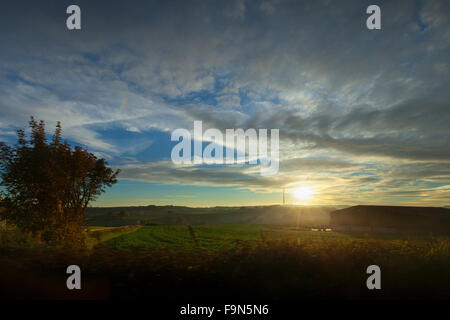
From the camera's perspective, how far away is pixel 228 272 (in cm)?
426

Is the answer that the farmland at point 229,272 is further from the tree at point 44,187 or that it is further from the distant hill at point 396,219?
the distant hill at point 396,219

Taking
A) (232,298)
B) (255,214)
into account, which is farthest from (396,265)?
(255,214)

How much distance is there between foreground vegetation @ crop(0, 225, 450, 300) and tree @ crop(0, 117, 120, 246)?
24.8ft

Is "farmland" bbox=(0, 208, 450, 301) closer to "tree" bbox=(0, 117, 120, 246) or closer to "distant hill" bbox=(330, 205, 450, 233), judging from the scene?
"tree" bbox=(0, 117, 120, 246)

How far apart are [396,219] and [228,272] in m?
59.5

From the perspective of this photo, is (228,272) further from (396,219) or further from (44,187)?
(396,219)

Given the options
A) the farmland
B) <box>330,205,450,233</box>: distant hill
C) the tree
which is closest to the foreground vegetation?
the farmland

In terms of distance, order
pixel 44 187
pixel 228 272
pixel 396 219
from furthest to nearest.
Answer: pixel 396 219 < pixel 44 187 < pixel 228 272

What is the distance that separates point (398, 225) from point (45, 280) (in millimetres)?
61666

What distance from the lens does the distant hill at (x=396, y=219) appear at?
48125 mm

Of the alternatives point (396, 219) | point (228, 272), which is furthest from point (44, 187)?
point (396, 219)

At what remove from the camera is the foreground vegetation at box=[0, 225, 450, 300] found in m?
3.77

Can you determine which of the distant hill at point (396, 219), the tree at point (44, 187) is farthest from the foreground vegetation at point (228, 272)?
the distant hill at point (396, 219)

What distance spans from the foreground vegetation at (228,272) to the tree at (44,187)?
24.8 ft
